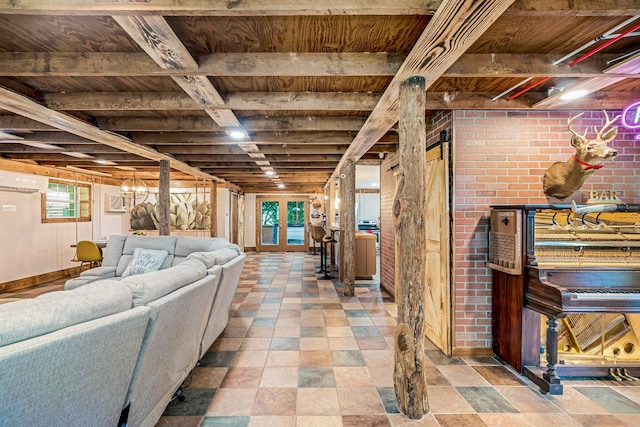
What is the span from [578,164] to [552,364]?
1629 millimetres

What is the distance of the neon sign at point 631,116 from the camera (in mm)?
2609

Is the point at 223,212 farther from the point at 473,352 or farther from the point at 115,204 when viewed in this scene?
the point at 473,352

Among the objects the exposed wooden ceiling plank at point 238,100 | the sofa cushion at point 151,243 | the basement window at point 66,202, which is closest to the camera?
the exposed wooden ceiling plank at point 238,100

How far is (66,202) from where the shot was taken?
676cm

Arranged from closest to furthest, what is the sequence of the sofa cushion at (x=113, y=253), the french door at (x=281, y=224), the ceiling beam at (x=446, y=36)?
the ceiling beam at (x=446, y=36)
the sofa cushion at (x=113, y=253)
the french door at (x=281, y=224)

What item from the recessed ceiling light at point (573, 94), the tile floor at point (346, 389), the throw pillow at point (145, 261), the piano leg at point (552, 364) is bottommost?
the tile floor at point (346, 389)

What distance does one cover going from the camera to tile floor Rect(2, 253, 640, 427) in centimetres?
202

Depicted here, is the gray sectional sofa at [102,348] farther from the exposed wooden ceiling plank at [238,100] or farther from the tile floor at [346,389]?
the exposed wooden ceiling plank at [238,100]

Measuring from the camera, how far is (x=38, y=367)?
1.04 metres

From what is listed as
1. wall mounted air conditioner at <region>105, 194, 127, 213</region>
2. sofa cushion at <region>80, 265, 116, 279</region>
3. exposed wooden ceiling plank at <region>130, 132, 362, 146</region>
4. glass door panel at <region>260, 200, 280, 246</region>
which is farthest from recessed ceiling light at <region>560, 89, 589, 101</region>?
glass door panel at <region>260, 200, 280, 246</region>

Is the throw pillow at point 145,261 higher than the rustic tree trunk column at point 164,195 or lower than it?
lower

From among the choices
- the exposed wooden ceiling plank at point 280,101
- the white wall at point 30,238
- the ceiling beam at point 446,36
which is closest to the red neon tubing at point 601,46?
the exposed wooden ceiling plank at point 280,101

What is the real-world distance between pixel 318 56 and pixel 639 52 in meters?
2.09

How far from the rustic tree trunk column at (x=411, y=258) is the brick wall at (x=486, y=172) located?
106cm
